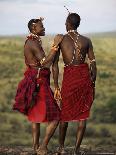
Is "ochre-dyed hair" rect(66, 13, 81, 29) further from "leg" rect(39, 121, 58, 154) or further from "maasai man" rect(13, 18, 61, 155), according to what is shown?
"leg" rect(39, 121, 58, 154)

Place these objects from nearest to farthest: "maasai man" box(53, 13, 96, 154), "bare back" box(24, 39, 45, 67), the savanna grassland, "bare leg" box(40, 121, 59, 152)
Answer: "bare leg" box(40, 121, 59, 152) → "bare back" box(24, 39, 45, 67) → "maasai man" box(53, 13, 96, 154) → the savanna grassland

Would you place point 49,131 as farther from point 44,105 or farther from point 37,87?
point 37,87

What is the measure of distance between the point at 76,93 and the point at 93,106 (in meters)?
7.50

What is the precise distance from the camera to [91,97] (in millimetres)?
8188

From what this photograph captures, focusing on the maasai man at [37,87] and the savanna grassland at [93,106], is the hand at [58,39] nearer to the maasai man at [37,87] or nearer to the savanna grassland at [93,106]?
the maasai man at [37,87]

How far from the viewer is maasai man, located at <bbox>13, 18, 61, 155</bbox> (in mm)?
Result: 7949

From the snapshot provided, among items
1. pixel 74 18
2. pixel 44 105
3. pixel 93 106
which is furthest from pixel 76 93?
pixel 93 106

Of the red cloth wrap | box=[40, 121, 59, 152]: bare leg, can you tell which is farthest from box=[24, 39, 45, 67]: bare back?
box=[40, 121, 59, 152]: bare leg

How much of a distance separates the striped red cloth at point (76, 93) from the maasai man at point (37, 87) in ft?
0.66

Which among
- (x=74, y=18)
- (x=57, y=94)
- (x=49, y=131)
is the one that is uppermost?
(x=74, y=18)

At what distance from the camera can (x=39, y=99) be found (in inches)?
318

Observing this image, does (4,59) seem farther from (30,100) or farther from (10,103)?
(30,100)

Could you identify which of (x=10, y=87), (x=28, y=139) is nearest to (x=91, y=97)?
(x=28, y=139)

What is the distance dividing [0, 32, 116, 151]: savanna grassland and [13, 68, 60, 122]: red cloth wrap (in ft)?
8.88
